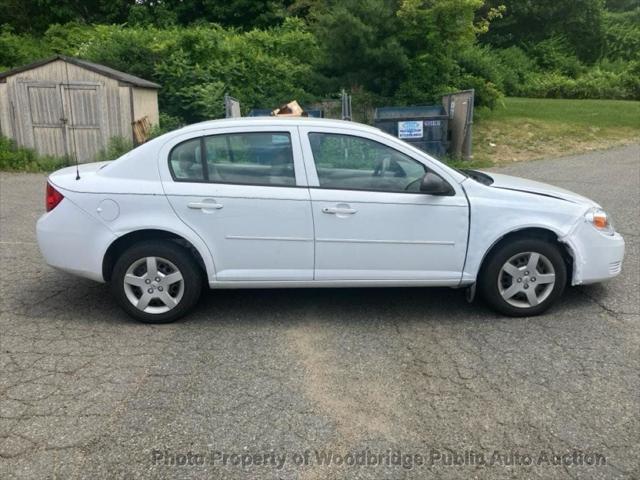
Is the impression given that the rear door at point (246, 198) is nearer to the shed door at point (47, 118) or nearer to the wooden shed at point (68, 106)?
the wooden shed at point (68, 106)

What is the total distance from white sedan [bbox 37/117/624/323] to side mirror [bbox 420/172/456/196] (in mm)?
11

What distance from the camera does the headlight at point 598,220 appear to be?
15.7ft

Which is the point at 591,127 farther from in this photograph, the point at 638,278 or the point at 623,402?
the point at 623,402

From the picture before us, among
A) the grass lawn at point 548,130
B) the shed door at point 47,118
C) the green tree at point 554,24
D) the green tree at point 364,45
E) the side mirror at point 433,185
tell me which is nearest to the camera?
the side mirror at point 433,185

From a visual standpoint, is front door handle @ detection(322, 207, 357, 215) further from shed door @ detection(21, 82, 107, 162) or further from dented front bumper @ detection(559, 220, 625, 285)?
shed door @ detection(21, 82, 107, 162)

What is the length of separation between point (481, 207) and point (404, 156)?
0.74 meters

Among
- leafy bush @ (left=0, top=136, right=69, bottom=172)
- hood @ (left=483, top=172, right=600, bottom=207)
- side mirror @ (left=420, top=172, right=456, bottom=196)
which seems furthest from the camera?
leafy bush @ (left=0, top=136, right=69, bottom=172)

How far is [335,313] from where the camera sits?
4.91 meters

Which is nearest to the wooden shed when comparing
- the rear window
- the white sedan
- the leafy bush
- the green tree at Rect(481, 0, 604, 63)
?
the leafy bush

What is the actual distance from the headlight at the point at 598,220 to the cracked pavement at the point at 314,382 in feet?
2.22

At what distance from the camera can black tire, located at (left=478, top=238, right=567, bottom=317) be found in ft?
15.3

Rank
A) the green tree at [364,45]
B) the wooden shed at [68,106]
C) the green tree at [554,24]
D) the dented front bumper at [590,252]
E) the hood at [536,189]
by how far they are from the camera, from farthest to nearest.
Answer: the green tree at [554,24] → the green tree at [364,45] → the wooden shed at [68,106] → the hood at [536,189] → the dented front bumper at [590,252]

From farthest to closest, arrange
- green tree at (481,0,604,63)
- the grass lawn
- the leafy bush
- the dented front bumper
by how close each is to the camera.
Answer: green tree at (481,0,604,63) < the grass lawn < the leafy bush < the dented front bumper

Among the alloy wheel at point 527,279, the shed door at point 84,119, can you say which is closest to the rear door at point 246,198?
the alloy wheel at point 527,279
